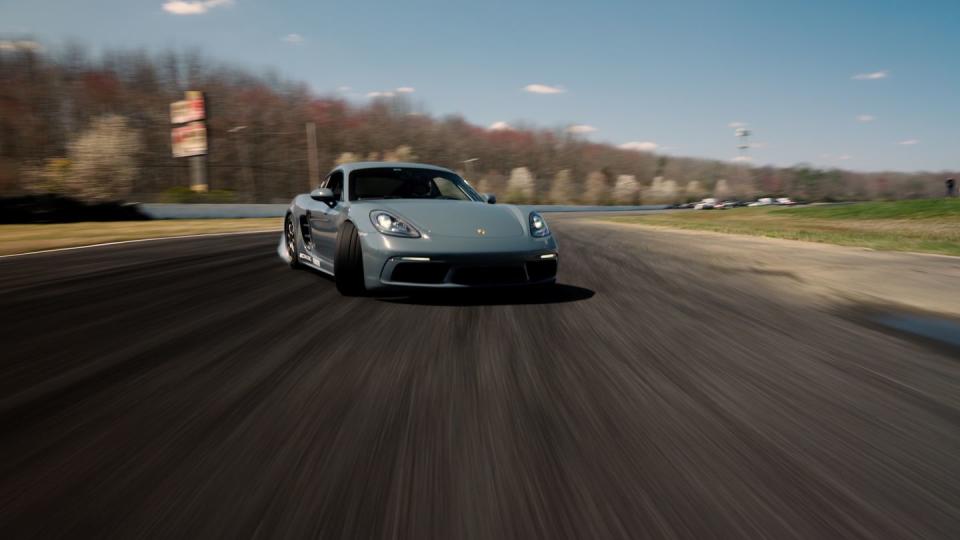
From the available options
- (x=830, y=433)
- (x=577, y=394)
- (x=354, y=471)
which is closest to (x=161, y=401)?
(x=354, y=471)

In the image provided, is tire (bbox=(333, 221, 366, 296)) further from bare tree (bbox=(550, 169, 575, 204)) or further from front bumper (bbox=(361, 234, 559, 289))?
bare tree (bbox=(550, 169, 575, 204))

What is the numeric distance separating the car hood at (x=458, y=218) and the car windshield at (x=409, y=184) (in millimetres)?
748

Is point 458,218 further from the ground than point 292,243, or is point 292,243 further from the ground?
point 458,218

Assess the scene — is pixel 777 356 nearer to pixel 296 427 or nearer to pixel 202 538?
pixel 296 427

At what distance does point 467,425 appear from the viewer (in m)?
2.85

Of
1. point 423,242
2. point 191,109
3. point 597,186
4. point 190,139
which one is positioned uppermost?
point 191,109

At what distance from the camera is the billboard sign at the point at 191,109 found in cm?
4606

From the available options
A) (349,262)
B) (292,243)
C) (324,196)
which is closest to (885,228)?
(292,243)

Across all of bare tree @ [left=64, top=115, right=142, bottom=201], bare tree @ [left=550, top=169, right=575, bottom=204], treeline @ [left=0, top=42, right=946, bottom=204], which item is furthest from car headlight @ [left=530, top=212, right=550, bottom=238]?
bare tree @ [left=550, top=169, right=575, bottom=204]

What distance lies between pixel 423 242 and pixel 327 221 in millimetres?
1604

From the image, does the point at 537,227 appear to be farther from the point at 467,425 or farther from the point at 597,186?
the point at 597,186

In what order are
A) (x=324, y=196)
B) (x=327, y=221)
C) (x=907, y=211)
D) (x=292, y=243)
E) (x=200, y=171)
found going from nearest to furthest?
(x=324, y=196) → (x=327, y=221) → (x=292, y=243) → (x=907, y=211) → (x=200, y=171)

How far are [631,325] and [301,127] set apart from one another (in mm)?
94371

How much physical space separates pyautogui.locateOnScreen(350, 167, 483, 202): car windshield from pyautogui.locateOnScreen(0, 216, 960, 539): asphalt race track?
1.79m
